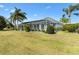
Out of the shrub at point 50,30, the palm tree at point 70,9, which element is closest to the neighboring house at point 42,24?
the shrub at point 50,30

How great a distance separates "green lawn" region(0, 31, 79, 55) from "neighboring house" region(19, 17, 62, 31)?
69 millimetres

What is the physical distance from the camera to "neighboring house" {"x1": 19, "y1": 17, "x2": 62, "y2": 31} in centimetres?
342

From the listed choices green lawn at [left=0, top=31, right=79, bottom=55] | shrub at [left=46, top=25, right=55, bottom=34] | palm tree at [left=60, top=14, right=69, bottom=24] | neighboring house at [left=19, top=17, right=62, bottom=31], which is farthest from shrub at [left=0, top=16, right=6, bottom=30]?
palm tree at [left=60, top=14, right=69, bottom=24]

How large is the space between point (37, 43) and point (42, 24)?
9.9 inches

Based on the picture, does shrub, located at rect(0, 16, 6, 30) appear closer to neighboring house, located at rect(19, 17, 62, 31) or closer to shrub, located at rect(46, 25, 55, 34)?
neighboring house, located at rect(19, 17, 62, 31)

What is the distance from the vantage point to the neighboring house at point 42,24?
11.2 feet

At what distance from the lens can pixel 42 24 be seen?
3.45 meters

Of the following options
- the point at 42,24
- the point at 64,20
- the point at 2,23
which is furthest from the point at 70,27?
the point at 2,23

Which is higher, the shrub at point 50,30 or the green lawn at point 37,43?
the shrub at point 50,30

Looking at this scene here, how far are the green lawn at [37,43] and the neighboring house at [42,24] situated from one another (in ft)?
0.23

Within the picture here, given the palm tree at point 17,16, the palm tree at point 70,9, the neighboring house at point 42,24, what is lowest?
the neighboring house at point 42,24

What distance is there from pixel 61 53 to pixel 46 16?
51 centimetres

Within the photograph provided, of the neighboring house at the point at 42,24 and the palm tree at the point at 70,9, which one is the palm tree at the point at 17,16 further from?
the palm tree at the point at 70,9
